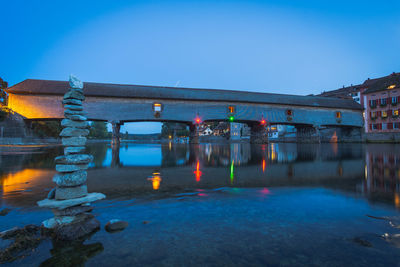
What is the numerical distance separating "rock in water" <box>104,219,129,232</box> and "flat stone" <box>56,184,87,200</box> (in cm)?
78

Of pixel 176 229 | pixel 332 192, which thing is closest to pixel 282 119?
pixel 332 192

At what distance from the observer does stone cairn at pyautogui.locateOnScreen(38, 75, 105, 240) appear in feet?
9.36

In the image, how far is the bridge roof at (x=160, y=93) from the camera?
26859 mm

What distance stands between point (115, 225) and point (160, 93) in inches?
1130

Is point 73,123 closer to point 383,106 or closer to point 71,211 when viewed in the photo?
point 71,211

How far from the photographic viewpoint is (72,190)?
326cm

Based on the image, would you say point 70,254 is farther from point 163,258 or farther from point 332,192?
point 332,192

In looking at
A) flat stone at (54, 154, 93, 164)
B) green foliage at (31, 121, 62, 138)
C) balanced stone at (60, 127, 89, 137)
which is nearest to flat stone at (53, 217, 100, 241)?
flat stone at (54, 154, 93, 164)

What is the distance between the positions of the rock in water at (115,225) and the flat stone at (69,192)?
0.78 m

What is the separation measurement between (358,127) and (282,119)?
17605 millimetres

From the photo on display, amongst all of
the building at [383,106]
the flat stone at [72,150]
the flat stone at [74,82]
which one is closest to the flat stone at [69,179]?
the flat stone at [72,150]

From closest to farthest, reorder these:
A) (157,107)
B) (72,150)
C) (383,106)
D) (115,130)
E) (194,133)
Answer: (72,150) → (157,107) → (115,130) → (194,133) → (383,106)

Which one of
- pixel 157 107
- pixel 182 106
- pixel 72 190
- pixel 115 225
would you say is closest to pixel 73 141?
pixel 72 190

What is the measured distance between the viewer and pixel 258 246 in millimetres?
2377
